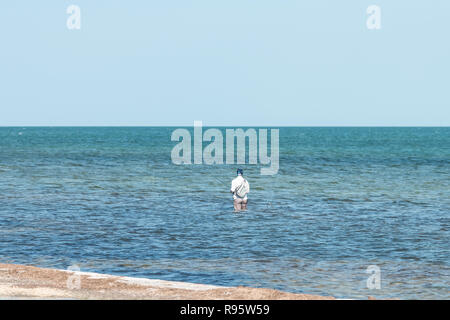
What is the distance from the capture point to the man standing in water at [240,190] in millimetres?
26878

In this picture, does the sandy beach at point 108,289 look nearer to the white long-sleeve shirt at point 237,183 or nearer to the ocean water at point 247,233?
the ocean water at point 247,233

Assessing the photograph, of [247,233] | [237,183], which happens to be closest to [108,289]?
[247,233]

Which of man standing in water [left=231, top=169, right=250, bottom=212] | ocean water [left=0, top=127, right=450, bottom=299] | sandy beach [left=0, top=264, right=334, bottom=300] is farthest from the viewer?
man standing in water [left=231, top=169, right=250, bottom=212]

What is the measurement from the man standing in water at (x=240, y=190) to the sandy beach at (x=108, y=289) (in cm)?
1224

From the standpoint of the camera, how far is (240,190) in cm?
2778

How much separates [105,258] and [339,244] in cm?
724

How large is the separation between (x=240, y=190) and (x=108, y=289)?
572 inches

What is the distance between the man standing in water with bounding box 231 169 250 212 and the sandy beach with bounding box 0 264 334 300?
12237 millimetres

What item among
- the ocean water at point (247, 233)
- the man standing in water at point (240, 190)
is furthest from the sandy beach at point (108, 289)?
the man standing in water at point (240, 190)

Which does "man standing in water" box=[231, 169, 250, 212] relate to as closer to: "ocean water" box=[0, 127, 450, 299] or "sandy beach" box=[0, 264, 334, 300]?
"ocean water" box=[0, 127, 450, 299]

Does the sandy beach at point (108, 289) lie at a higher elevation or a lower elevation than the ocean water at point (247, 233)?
higher

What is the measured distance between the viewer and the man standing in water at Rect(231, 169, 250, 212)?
26.9 m

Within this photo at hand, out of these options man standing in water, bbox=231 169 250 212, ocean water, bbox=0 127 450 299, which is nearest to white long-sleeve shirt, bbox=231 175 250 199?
man standing in water, bbox=231 169 250 212

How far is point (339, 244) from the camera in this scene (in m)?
21.1
